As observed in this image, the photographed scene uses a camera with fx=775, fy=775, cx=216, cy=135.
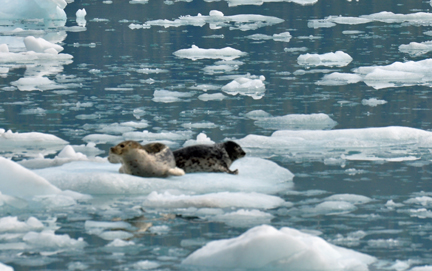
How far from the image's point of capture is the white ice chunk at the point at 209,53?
1664 centimetres

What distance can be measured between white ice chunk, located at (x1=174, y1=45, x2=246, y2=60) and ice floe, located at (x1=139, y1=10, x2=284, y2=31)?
18.5 feet

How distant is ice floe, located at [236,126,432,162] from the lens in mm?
7465

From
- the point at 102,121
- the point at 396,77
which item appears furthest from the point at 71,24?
the point at 102,121

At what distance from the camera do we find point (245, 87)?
40.6ft

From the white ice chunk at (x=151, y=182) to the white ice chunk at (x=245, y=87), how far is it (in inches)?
223

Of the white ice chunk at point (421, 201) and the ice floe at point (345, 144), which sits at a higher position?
the ice floe at point (345, 144)

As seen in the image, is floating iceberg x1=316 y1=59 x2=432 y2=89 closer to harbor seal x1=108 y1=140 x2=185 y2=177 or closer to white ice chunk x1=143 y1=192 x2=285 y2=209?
harbor seal x1=108 y1=140 x2=185 y2=177

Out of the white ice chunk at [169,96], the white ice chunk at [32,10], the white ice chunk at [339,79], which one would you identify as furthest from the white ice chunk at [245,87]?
the white ice chunk at [32,10]

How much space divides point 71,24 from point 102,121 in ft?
50.4

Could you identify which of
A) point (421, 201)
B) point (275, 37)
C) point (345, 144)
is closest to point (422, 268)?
point (421, 201)

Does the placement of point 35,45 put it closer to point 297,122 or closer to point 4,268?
point 297,122

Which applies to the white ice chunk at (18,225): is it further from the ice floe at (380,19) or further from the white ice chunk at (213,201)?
the ice floe at (380,19)

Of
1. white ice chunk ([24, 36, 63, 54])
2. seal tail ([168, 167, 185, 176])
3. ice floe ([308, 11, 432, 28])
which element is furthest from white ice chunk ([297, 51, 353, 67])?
seal tail ([168, 167, 185, 176])

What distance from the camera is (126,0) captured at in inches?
1308
